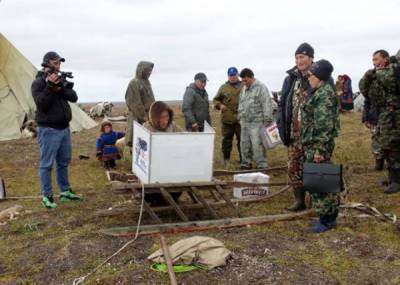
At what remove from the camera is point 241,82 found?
10.0 m

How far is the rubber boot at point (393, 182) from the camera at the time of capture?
285 inches

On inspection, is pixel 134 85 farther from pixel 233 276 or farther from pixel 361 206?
pixel 233 276

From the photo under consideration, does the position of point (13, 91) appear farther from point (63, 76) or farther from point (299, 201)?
point (299, 201)

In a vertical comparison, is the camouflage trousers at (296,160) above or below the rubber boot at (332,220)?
above

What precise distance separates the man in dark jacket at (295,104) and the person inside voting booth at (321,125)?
0.52 m

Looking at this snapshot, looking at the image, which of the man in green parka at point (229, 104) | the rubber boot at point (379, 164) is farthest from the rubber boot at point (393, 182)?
the man in green parka at point (229, 104)

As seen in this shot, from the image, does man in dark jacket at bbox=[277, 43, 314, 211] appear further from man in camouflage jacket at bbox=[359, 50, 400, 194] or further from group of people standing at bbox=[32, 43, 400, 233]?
man in camouflage jacket at bbox=[359, 50, 400, 194]

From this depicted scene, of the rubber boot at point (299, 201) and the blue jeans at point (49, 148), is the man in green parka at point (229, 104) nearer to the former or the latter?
the rubber boot at point (299, 201)

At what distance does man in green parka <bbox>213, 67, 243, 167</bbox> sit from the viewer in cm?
995

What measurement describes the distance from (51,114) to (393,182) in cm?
478

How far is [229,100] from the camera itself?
32.6 feet

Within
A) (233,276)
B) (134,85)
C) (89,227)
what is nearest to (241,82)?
(134,85)

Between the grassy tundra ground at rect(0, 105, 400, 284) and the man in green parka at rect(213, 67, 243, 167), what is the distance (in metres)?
2.85

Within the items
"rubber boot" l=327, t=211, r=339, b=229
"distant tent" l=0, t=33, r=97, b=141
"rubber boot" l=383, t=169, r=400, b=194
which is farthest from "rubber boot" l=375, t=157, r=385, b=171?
"distant tent" l=0, t=33, r=97, b=141
